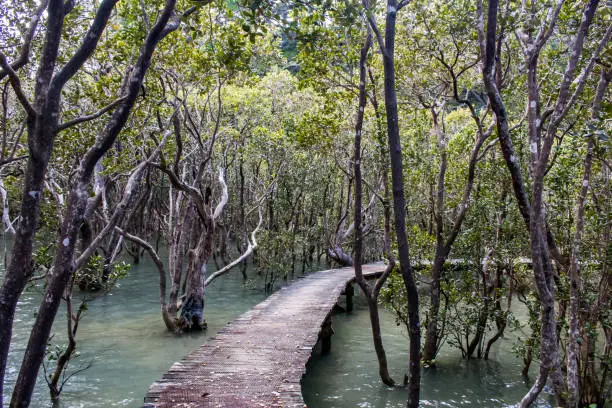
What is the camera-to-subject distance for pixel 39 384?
7836mm

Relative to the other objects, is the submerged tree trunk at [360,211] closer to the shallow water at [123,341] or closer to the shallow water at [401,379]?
the shallow water at [401,379]

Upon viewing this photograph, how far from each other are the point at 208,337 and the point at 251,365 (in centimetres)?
424

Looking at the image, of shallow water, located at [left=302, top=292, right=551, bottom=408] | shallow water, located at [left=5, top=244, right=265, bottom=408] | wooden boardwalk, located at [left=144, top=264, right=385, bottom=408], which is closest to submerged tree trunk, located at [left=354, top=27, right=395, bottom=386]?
shallow water, located at [left=302, top=292, right=551, bottom=408]

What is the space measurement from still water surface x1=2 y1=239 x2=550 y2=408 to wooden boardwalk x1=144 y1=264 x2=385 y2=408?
1000 mm

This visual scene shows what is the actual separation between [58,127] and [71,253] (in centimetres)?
96

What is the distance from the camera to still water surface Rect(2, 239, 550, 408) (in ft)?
25.8

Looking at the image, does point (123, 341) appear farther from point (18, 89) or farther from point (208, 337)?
point (18, 89)

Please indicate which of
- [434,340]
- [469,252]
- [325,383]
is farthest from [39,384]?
[469,252]

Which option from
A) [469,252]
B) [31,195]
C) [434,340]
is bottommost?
[434,340]

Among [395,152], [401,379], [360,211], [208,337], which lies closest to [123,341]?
[208,337]

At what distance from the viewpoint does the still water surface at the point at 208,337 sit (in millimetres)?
7855

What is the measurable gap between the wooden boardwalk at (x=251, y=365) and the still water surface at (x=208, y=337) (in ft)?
3.28

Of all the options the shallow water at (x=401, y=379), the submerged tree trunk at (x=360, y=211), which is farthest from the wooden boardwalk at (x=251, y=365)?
the submerged tree trunk at (x=360, y=211)

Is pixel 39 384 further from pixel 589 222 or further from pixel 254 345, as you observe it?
pixel 589 222
